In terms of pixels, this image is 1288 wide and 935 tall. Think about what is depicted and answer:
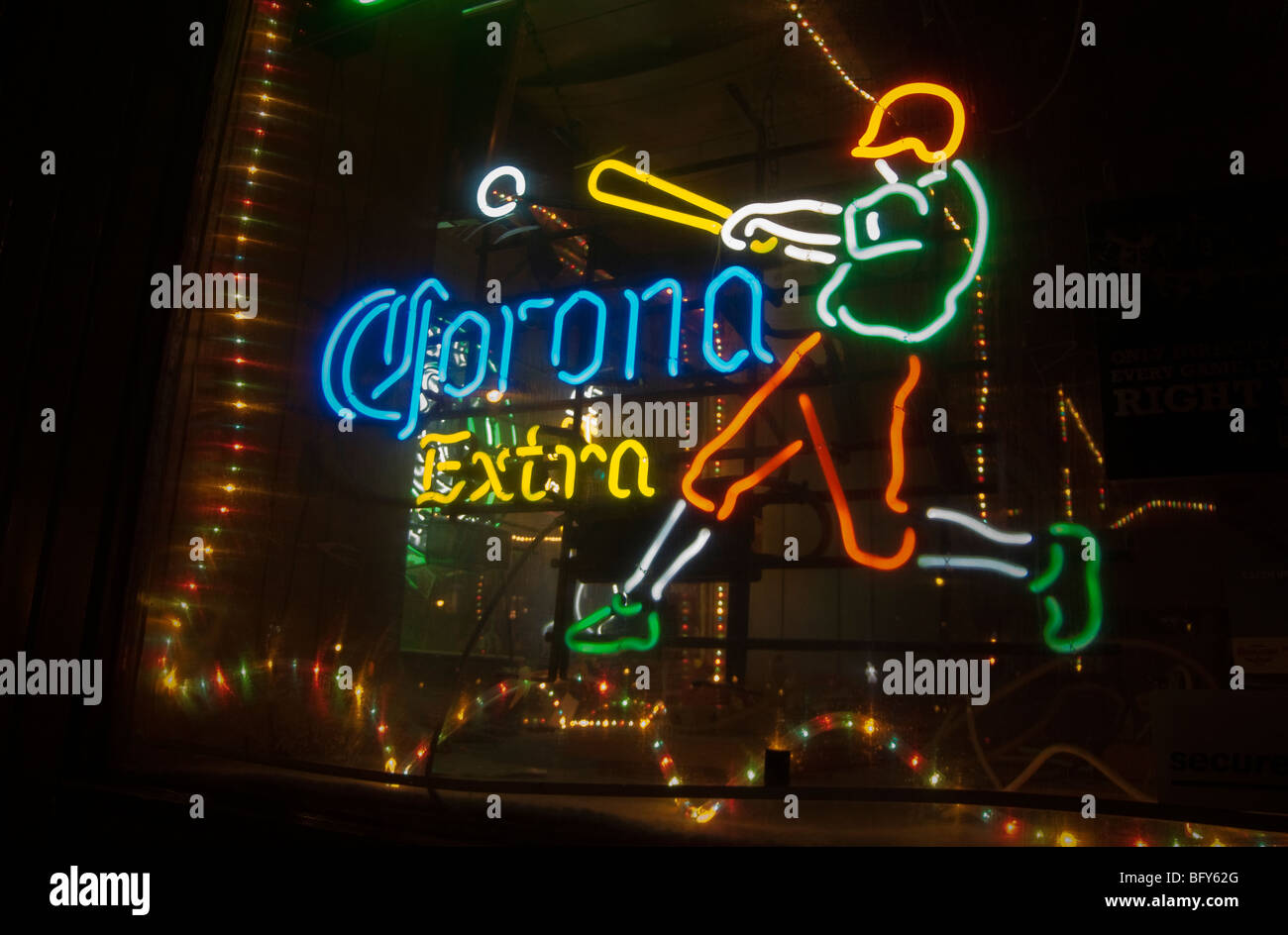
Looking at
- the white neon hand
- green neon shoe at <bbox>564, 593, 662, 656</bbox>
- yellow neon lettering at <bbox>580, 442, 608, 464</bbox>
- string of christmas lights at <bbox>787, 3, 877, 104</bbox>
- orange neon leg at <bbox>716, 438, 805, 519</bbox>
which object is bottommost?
green neon shoe at <bbox>564, 593, 662, 656</bbox>

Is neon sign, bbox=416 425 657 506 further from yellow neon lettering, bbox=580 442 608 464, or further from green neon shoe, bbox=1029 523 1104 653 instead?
green neon shoe, bbox=1029 523 1104 653

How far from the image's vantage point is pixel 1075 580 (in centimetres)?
317

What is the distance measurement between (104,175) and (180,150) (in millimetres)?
201

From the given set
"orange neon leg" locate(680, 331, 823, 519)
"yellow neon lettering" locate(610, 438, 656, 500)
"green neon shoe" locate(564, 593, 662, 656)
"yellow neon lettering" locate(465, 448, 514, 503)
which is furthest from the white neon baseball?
"green neon shoe" locate(564, 593, 662, 656)

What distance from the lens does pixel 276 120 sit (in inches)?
109

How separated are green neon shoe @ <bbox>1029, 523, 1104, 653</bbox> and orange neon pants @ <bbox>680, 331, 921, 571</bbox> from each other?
0.44 metres

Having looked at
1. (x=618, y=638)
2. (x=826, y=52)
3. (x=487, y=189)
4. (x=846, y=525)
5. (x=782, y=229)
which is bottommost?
(x=618, y=638)

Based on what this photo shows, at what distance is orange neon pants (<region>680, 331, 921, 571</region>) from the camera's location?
291 cm

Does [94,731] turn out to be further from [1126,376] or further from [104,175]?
[1126,376]

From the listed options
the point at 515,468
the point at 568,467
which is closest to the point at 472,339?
the point at 515,468

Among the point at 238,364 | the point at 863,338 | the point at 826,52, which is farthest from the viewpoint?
the point at 826,52

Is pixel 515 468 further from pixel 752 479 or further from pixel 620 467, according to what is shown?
pixel 752 479

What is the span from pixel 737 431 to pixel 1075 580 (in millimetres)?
1395
